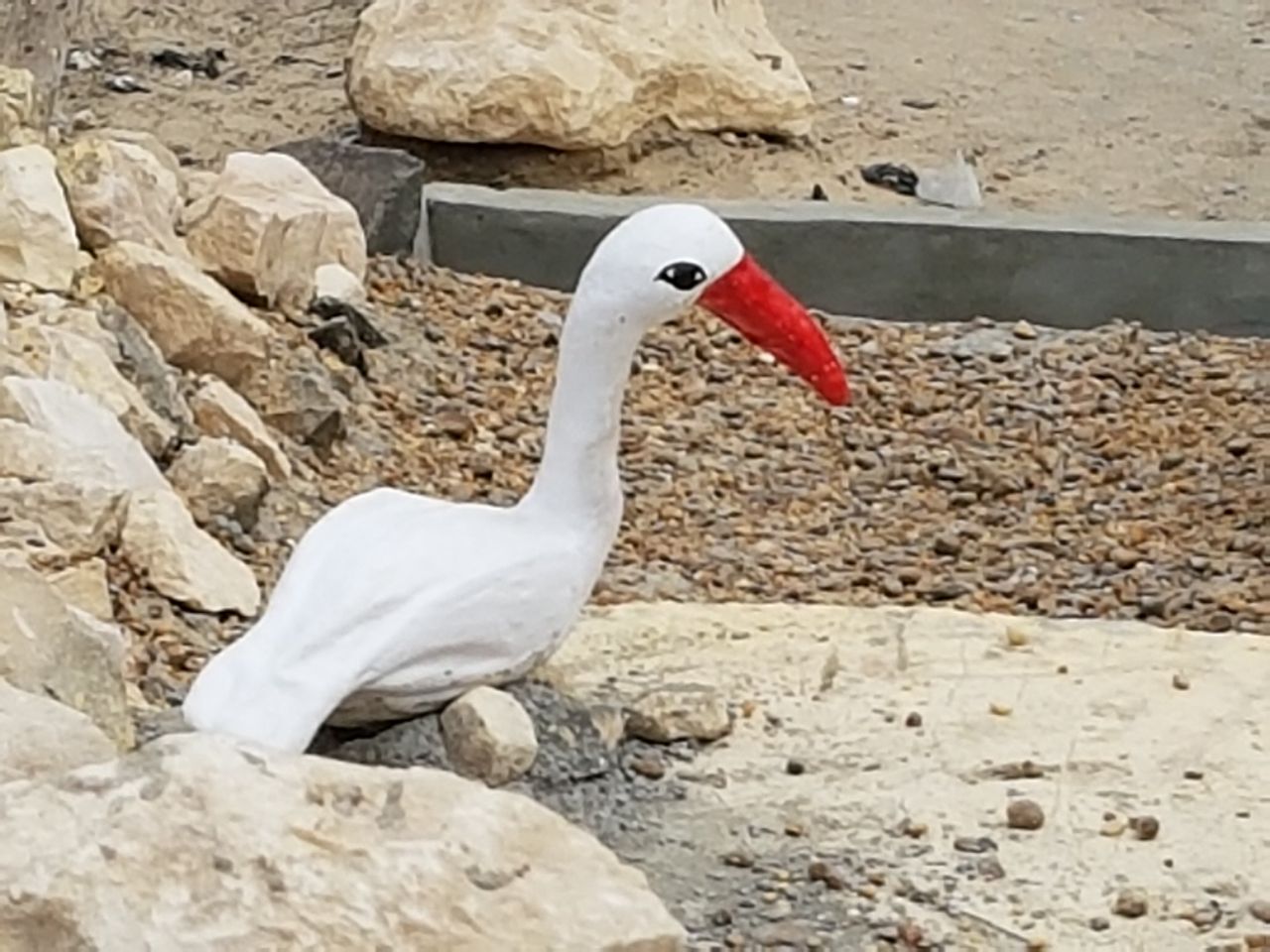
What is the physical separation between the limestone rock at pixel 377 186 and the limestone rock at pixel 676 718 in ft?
8.21

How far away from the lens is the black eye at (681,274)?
285 cm

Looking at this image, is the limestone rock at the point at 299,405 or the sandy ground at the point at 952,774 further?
the limestone rock at the point at 299,405

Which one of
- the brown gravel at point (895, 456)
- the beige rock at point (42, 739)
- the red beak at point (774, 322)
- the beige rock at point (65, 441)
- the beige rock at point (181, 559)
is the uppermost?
the red beak at point (774, 322)

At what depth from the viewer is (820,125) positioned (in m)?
6.76

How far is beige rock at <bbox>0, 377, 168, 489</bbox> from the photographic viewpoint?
11.9 feet

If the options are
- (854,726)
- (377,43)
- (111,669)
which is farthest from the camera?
(377,43)

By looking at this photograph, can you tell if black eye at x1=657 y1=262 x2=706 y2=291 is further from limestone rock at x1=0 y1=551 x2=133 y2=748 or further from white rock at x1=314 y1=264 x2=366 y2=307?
white rock at x1=314 y1=264 x2=366 y2=307

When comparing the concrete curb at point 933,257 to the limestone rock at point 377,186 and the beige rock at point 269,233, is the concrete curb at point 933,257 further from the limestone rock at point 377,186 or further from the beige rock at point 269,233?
the beige rock at point 269,233

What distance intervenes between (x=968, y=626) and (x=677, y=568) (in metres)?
0.92

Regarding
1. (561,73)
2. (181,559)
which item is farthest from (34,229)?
(561,73)

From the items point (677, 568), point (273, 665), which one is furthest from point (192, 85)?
point (273, 665)

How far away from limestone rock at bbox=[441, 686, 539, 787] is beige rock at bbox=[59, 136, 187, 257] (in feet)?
6.54

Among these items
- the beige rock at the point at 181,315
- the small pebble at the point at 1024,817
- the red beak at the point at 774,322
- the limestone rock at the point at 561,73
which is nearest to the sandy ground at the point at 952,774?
the small pebble at the point at 1024,817

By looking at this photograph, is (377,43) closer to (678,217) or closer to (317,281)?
(317,281)
